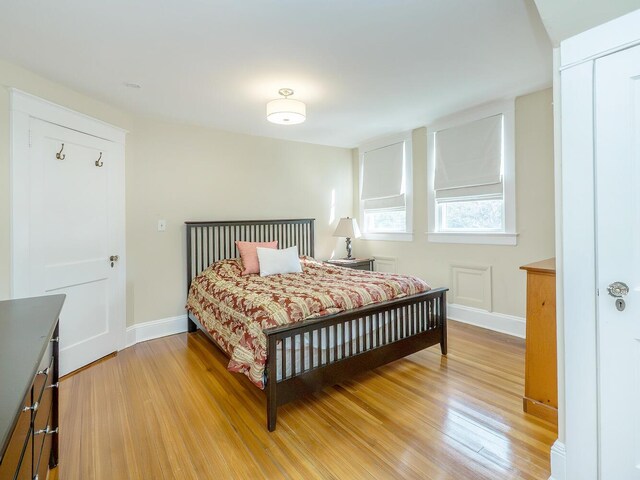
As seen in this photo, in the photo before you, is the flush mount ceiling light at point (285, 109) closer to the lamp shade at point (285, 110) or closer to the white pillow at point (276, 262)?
the lamp shade at point (285, 110)

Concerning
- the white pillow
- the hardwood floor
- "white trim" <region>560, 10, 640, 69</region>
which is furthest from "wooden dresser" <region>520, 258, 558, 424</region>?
the white pillow

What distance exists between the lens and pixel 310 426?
1.98 m

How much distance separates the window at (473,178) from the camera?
11.0 ft

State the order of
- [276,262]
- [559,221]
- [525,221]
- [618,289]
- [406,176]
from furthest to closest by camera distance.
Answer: [406,176] < [276,262] < [525,221] < [559,221] < [618,289]

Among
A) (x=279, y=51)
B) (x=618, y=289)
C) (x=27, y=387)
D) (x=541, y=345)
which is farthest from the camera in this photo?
(x=279, y=51)

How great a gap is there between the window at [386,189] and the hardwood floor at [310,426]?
7.25 feet

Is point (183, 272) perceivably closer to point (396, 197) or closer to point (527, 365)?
point (396, 197)

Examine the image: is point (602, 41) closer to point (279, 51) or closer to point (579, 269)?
point (579, 269)

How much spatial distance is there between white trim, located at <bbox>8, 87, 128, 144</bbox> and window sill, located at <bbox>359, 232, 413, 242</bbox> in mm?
3357

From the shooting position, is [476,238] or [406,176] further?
[406,176]

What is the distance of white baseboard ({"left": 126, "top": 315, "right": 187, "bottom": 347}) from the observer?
11.1 ft

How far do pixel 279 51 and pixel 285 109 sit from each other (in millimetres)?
585

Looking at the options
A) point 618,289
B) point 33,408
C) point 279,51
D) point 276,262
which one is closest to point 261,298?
point 276,262

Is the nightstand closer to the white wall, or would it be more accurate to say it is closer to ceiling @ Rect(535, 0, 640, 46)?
the white wall
